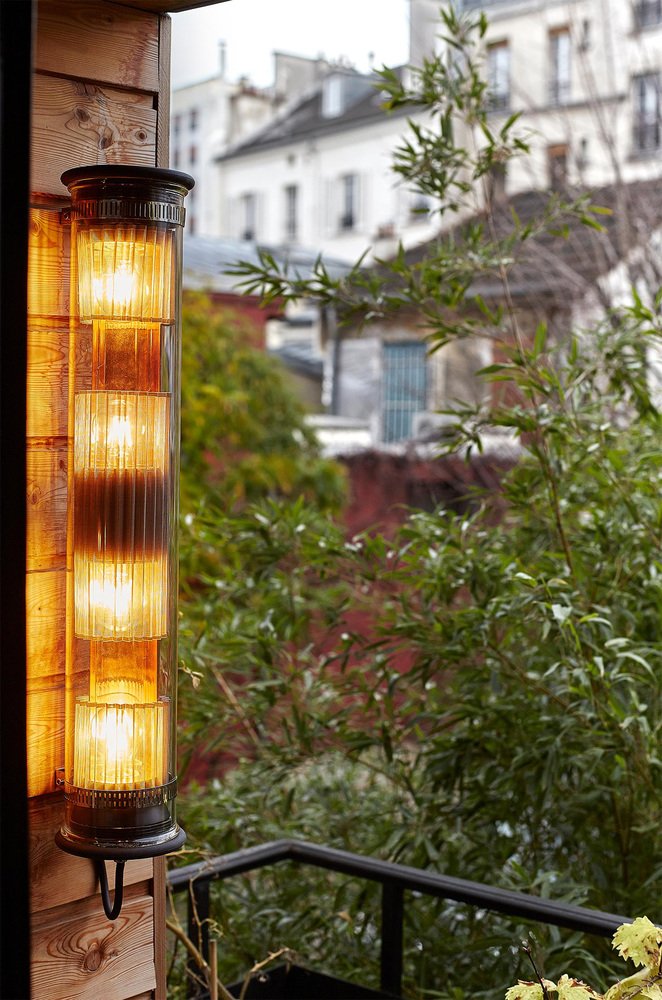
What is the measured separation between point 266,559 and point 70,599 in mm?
1362

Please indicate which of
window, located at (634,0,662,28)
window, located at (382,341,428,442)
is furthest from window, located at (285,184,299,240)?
window, located at (634,0,662,28)

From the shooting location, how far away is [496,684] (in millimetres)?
2602

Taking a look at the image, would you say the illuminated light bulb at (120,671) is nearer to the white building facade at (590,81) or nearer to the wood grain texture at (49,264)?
the wood grain texture at (49,264)

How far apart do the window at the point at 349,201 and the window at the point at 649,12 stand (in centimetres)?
895

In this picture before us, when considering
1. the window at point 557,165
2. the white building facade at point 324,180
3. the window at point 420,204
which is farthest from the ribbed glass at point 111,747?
the white building facade at point 324,180

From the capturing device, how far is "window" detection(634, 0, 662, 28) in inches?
285

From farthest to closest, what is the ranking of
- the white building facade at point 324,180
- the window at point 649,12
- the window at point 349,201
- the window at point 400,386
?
the window at point 349,201
the white building facade at point 324,180
the window at point 400,386
the window at point 649,12

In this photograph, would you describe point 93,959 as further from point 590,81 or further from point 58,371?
point 590,81

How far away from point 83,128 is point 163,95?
16 cm

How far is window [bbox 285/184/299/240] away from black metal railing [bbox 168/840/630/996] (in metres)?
16.5

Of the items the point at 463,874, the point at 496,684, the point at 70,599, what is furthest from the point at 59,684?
the point at 463,874

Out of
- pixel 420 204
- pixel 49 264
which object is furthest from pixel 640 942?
pixel 420 204

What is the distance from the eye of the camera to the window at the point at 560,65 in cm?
827

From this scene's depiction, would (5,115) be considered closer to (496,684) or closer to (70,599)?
(70,599)
